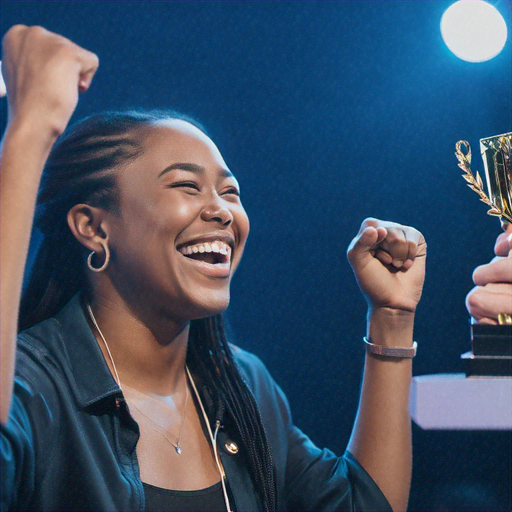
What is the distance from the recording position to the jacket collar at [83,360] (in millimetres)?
1340

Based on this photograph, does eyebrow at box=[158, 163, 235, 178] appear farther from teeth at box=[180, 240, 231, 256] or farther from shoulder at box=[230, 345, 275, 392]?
shoulder at box=[230, 345, 275, 392]

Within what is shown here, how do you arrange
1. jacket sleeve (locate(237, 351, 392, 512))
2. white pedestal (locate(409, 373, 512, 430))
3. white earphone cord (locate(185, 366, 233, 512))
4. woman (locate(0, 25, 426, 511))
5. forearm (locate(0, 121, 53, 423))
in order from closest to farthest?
forearm (locate(0, 121, 53, 423))
white pedestal (locate(409, 373, 512, 430))
woman (locate(0, 25, 426, 511))
white earphone cord (locate(185, 366, 233, 512))
jacket sleeve (locate(237, 351, 392, 512))

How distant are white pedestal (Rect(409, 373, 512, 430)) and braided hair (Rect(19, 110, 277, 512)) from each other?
504 mm

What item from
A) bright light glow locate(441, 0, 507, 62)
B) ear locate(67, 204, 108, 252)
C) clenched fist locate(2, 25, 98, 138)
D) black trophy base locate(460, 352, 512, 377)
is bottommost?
black trophy base locate(460, 352, 512, 377)

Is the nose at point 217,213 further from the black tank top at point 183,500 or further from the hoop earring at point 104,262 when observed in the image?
the black tank top at point 183,500

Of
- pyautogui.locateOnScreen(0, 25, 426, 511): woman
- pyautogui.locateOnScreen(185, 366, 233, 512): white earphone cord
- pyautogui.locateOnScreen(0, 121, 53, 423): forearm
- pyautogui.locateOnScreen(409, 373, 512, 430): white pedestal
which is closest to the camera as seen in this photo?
pyautogui.locateOnScreen(0, 121, 53, 423): forearm

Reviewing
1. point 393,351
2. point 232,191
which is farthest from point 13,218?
point 393,351

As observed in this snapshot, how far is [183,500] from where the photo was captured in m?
1.37

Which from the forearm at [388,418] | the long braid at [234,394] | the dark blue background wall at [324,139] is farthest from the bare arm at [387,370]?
the dark blue background wall at [324,139]

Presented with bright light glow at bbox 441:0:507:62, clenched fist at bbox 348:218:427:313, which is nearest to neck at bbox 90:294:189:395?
clenched fist at bbox 348:218:427:313

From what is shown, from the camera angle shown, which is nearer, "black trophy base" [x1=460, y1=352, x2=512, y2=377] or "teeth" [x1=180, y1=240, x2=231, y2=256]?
"black trophy base" [x1=460, y1=352, x2=512, y2=377]

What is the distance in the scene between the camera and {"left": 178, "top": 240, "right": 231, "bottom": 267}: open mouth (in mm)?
1471

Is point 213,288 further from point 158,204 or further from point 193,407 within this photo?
point 193,407

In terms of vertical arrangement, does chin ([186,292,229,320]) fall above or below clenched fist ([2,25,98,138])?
below
